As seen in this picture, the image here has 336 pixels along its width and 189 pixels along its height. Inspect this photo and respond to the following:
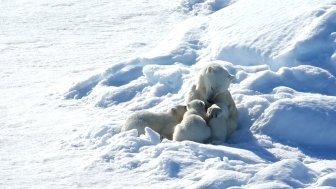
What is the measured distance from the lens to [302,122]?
8414 mm

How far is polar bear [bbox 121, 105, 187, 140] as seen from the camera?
8.56 m

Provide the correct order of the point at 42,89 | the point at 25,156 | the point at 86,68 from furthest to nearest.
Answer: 1. the point at 86,68
2. the point at 42,89
3. the point at 25,156

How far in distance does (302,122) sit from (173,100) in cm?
191

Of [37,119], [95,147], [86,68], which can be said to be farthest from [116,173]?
[86,68]

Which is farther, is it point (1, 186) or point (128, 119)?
point (128, 119)

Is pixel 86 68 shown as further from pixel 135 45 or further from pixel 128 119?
pixel 128 119

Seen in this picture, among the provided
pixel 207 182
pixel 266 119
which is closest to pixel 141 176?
pixel 207 182

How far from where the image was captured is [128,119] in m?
8.64

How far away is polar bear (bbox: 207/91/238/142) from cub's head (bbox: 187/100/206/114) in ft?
0.36

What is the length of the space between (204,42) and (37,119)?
3097 millimetres

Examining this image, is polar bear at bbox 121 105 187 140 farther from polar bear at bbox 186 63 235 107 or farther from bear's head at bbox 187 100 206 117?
polar bear at bbox 186 63 235 107

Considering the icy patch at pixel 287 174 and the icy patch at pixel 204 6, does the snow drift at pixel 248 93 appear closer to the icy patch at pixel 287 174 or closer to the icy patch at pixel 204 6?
the icy patch at pixel 287 174

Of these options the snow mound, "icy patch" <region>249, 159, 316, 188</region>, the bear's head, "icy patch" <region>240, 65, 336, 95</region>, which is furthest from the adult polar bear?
"icy patch" <region>249, 159, 316, 188</region>

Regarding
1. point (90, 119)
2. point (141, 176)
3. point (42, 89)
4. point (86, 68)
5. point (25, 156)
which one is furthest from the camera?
point (86, 68)
